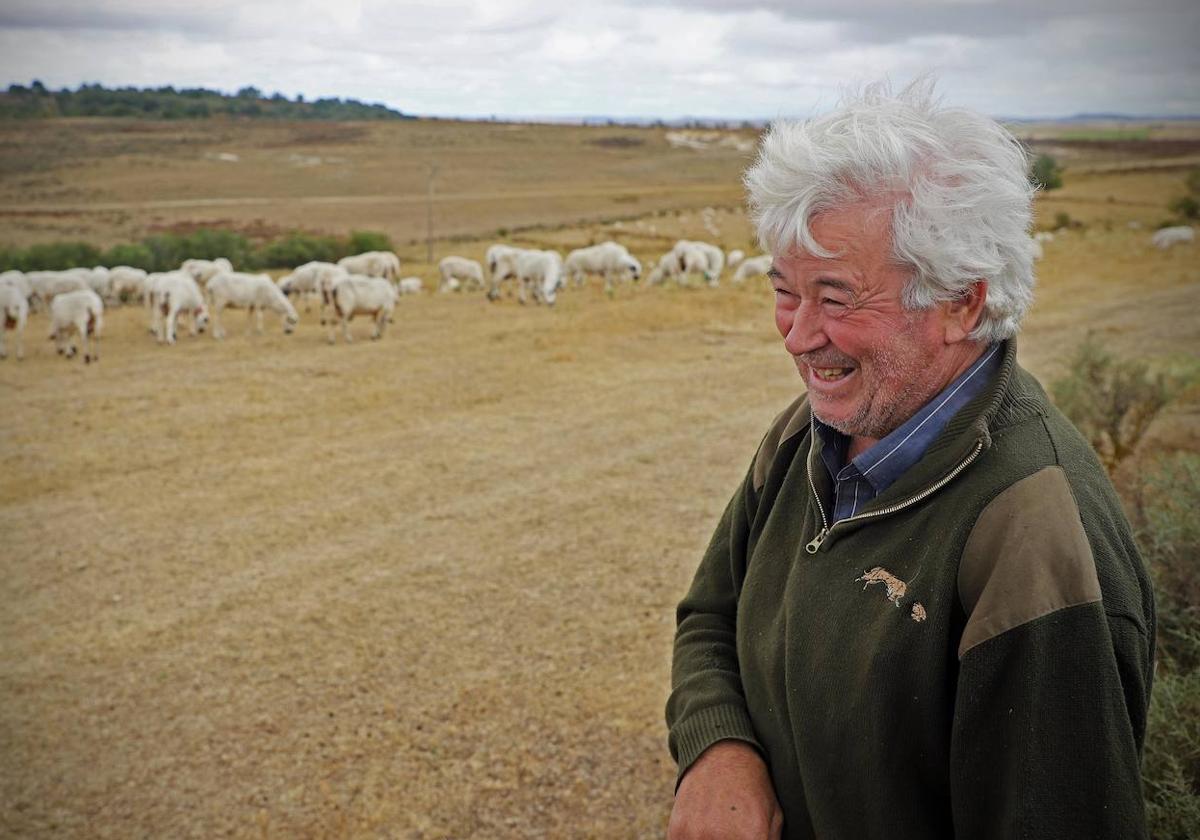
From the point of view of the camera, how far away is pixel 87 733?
478 centimetres

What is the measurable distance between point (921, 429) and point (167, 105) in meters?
111

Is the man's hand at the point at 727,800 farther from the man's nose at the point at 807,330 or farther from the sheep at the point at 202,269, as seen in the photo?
the sheep at the point at 202,269

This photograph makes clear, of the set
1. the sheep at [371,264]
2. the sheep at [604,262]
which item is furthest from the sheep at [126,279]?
the sheep at [604,262]

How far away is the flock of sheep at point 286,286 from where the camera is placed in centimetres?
1408

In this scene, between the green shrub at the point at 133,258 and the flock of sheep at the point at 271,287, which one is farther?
the green shrub at the point at 133,258

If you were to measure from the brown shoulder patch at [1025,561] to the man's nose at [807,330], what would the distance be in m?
0.43

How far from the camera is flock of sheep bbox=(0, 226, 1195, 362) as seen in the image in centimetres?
1408

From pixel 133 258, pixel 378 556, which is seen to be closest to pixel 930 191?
pixel 378 556

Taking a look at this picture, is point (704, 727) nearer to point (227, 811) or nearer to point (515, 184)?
point (227, 811)

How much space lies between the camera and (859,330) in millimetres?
1611

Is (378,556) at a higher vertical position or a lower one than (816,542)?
lower

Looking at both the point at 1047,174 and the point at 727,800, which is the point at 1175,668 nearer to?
the point at 727,800

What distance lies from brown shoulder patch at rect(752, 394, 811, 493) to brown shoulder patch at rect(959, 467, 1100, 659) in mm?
572

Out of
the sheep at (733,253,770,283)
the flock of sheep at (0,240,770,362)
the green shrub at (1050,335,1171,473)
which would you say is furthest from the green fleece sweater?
the sheep at (733,253,770,283)
